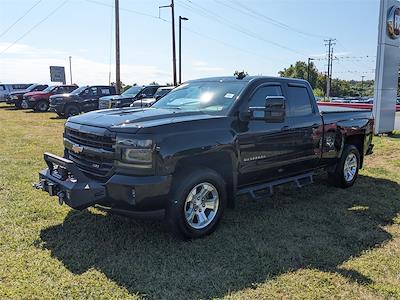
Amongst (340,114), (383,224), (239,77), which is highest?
(239,77)

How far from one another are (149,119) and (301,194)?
3226 mm

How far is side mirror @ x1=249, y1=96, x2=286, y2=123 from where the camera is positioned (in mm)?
4787

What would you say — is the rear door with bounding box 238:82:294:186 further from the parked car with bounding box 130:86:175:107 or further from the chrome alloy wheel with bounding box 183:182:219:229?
the parked car with bounding box 130:86:175:107

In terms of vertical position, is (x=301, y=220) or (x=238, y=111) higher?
(x=238, y=111)

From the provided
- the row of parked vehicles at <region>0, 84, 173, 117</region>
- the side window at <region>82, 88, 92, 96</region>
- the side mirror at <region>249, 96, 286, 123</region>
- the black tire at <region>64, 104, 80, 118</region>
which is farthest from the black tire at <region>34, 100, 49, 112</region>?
the side mirror at <region>249, 96, 286, 123</region>

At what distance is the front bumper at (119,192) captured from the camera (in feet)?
13.3

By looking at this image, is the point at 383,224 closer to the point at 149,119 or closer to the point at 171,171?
the point at 171,171

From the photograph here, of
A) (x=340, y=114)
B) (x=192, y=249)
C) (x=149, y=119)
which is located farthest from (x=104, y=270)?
(x=340, y=114)

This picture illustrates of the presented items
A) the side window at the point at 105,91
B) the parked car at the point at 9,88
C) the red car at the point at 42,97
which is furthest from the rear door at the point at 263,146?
the parked car at the point at 9,88

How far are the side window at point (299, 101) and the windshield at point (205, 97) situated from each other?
3.07 ft

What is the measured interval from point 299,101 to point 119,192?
3.27 metres

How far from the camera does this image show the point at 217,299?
3414mm

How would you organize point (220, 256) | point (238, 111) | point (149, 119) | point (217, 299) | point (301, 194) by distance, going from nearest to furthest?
point (217, 299), point (220, 256), point (149, 119), point (238, 111), point (301, 194)

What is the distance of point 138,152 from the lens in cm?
411
